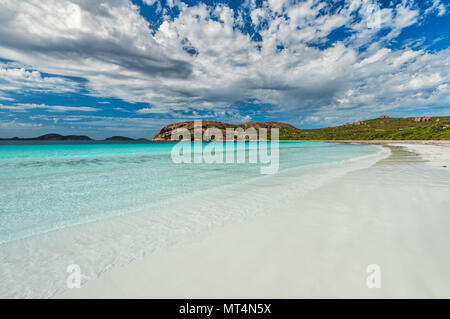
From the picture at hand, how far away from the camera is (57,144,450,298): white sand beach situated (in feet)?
8.59

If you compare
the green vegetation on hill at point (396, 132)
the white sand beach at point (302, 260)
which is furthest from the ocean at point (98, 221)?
the green vegetation on hill at point (396, 132)

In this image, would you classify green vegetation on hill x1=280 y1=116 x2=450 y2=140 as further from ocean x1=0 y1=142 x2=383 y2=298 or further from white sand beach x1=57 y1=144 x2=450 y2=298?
ocean x1=0 y1=142 x2=383 y2=298

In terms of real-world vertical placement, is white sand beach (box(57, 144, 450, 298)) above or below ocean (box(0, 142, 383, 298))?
above

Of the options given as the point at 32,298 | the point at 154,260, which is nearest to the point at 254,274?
the point at 154,260

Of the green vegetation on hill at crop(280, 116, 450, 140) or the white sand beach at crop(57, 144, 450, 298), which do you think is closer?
the white sand beach at crop(57, 144, 450, 298)

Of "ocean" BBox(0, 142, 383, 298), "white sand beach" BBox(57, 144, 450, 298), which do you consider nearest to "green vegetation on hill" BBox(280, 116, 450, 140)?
"white sand beach" BBox(57, 144, 450, 298)

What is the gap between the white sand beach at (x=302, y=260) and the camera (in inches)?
103

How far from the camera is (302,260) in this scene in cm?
323

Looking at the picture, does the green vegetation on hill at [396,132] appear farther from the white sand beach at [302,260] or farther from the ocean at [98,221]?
the ocean at [98,221]

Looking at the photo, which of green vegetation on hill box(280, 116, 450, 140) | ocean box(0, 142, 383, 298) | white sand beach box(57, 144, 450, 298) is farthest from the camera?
green vegetation on hill box(280, 116, 450, 140)

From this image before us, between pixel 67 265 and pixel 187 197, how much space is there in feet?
15.1

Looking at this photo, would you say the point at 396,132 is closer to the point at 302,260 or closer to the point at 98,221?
the point at 302,260
